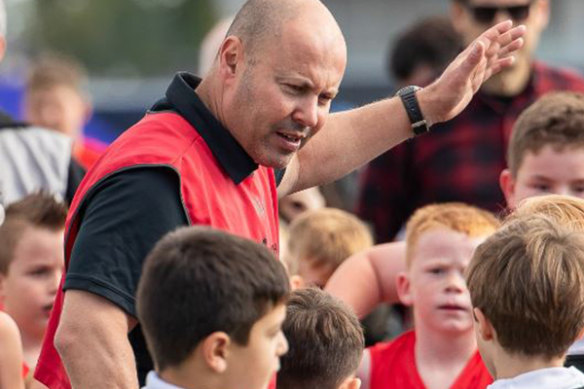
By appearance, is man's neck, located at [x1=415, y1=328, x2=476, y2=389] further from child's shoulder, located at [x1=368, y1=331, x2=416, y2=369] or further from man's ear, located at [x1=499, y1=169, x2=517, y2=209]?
man's ear, located at [x1=499, y1=169, x2=517, y2=209]

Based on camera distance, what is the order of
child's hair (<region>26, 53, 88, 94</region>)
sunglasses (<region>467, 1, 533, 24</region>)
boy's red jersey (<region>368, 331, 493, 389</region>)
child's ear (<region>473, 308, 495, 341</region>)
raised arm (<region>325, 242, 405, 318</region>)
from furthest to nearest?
child's hair (<region>26, 53, 88, 94</region>) < sunglasses (<region>467, 1, 533, 24</region>) < raised arm (<region>325, 242, 405, 318</region>) < boy's red jersey (<region>368, 331, 493, 389</region>) < child's ear (<region>473, 308, 495, 341</region>)

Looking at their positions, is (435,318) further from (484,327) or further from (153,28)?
(153,28)

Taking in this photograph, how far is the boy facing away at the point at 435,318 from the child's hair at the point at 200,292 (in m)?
1.98

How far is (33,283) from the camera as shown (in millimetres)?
6004

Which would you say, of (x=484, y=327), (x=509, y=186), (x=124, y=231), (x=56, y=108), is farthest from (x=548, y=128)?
(x=56, y=108)

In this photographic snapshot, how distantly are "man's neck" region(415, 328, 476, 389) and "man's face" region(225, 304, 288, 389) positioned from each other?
6.59ft

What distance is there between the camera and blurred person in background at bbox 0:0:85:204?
22.8 ft

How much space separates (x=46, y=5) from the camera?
47.2 metres

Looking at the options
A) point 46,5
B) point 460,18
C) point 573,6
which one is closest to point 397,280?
point 460,18

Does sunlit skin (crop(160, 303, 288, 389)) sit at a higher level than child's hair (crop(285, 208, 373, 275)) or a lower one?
higher

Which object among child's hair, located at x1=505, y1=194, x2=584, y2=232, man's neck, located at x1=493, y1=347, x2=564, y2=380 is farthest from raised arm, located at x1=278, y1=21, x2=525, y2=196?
man's neck, located at x1=493, y1=347, x2=564, y2=380

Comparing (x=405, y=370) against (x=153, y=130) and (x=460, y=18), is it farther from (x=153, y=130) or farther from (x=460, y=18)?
(x=460, y=18)

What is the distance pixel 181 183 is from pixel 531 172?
1.77 meters

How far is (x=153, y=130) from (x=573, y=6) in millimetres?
35338
